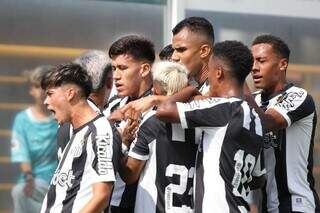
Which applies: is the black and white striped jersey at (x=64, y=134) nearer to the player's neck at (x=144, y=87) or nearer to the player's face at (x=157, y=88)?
the player's neck at (x=144, y=87)

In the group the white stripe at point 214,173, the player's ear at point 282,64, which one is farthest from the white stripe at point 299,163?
the white stripe at point 214,173

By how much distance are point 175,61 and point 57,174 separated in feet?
3.27

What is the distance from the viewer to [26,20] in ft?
21.5

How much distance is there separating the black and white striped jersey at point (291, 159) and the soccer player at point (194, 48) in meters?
0.45

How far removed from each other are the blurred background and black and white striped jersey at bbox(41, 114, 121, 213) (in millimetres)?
2197

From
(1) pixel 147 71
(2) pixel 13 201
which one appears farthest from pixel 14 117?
(1) pixel 147 71

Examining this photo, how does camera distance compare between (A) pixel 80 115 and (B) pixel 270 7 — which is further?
(B) pixel 270 7

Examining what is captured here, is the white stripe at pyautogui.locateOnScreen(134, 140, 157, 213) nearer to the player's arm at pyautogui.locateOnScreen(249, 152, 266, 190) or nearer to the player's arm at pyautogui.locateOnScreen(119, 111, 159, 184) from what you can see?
the player's arm at pyautogui.locateOnScreen(119, 111, 159, 184)

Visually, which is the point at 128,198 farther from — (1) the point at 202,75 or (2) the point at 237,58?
(2) the point at 237,58

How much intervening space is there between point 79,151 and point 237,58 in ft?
3.13

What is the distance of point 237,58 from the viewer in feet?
14.0

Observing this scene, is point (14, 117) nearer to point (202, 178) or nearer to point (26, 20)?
point (26, 20)

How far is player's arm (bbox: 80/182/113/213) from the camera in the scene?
4.16m

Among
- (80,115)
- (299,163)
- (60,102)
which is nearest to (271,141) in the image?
(299,163)
